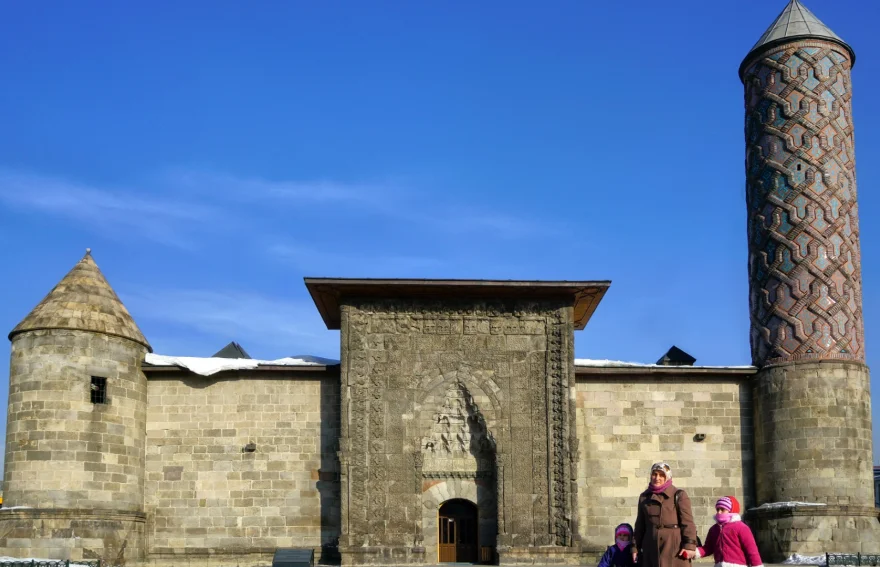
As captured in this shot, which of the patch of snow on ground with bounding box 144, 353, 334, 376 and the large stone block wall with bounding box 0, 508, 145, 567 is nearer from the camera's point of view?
the large stone block wall with bounding box 0, 508, 145, 567

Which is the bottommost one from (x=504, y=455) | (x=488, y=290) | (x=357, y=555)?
(x=357, y=555)

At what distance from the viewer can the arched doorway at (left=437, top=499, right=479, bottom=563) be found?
23969 millimetres

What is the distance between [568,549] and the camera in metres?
23.3

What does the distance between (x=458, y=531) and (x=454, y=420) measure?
8.19 feet

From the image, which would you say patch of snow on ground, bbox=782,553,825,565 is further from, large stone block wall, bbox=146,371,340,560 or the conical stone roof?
the conical stone roof

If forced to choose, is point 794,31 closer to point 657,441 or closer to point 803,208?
point 803,208

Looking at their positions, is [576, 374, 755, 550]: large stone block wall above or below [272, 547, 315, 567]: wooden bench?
above

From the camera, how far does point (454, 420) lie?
24.4 metres

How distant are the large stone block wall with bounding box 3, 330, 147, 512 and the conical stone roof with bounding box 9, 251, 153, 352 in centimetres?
19

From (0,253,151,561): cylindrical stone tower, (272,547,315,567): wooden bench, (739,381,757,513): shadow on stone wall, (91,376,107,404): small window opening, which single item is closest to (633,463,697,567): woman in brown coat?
(272,547,315,567): wooden bench

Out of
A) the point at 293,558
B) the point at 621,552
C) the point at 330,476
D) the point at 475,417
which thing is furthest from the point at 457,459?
the point at 621,552

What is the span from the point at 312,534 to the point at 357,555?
53.0 inches

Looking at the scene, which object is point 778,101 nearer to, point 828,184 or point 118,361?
point 828,184

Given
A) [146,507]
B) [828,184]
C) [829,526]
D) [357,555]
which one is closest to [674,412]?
[829,526]
